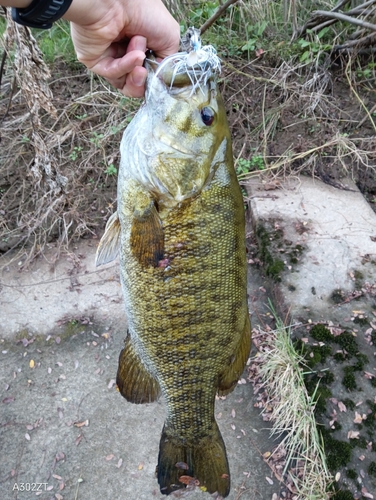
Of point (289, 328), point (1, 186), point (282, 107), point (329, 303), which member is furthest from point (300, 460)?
point (1, 186)

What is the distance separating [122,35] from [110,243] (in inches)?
32.7

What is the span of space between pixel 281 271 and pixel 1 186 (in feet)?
9.60

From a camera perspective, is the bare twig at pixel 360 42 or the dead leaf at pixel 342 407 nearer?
the dead leaf at pixel 342 407

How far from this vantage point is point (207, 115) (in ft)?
4.92

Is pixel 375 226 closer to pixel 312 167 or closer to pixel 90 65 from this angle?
pixel 312 167

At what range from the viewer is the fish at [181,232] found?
58.2 inches

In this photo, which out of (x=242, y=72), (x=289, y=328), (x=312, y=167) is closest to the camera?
(x=289, y=328)

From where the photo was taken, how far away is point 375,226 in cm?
359

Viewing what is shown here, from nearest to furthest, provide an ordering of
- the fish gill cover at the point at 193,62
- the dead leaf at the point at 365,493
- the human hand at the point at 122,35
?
1. the fish gill cover at the point at 193,62
2. the human hand at the point at 122,35
3. the dead leaf at the point at 365,493

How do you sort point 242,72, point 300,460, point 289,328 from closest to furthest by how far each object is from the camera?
point 300,460, point 289,328, point 242,72

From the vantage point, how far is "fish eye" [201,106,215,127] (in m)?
1.49

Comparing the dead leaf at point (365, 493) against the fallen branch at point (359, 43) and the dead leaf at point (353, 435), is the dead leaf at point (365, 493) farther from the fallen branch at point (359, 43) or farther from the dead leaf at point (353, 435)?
the fallen branch at point (359, 43)

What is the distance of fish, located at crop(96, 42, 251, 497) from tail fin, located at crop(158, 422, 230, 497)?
0.31 meters

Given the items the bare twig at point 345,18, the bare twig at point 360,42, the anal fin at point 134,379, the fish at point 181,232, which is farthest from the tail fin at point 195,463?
the bare twig at point 360,42
